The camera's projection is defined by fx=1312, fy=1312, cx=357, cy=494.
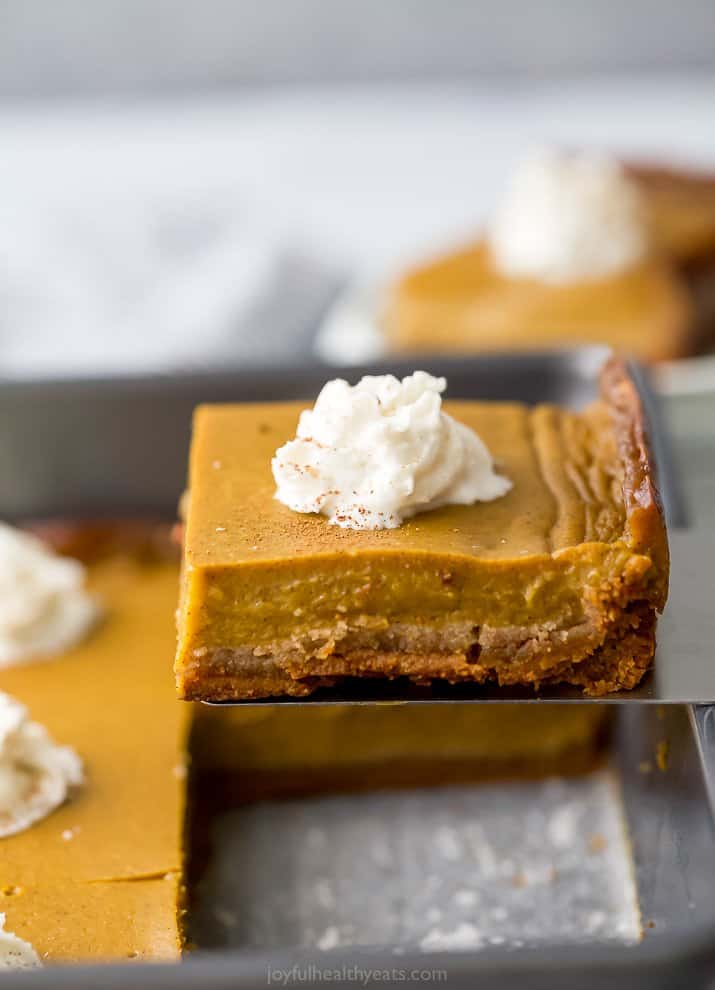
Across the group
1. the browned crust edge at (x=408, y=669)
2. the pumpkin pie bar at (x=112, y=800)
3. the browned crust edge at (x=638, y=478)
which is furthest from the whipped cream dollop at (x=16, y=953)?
the browned crust edge at (x=638, y=478)

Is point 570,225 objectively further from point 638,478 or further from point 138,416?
point 638,478

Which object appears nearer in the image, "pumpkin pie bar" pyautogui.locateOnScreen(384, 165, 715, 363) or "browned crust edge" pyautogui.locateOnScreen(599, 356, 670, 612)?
"browned crust edge" pyautogui.locateOnScreen(599, 356, 670, 612)

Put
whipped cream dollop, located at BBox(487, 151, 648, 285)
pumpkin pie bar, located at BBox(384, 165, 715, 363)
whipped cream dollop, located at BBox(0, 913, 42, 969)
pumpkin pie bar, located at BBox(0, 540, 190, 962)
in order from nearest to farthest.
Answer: whipped cream dollop, located at BBox(0, 913, 42, 969) < pumpkin pie bar, located at BBox(0, 540, 190, 962) < pumpkin pie bar, located at BBox(384, 165, 715, 363) < whipped cream dollop, located at BBox(487, 151, 648, 285)

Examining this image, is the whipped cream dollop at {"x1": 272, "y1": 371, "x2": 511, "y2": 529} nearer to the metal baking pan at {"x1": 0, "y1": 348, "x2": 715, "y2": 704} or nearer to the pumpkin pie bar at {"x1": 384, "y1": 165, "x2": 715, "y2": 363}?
the metal baking pan at {"x1": 0, "y1": 348, "x2": 715, "y2": 704}

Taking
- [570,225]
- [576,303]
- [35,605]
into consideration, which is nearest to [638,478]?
[35,605]

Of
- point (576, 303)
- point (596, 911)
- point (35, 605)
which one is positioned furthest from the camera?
point (576, 303)

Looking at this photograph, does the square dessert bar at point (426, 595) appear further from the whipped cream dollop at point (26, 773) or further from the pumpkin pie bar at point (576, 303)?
the pumpkin pie bar at point (576, 303)

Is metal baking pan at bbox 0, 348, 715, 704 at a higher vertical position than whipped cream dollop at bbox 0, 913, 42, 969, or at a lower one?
higher

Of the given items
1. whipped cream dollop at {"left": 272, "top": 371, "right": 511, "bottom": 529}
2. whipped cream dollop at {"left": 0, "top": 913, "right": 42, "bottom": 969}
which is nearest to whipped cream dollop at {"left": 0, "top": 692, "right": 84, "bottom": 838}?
whipped cream dollop at {"left": 0, "top": 913, "right": 42, "bottom": 969}
